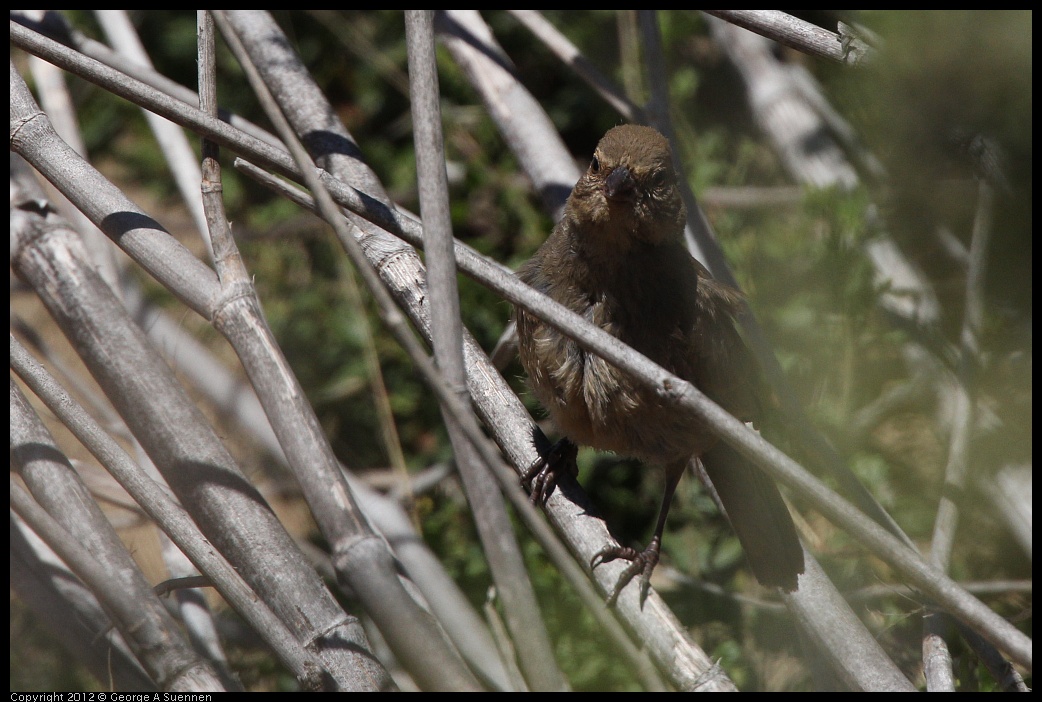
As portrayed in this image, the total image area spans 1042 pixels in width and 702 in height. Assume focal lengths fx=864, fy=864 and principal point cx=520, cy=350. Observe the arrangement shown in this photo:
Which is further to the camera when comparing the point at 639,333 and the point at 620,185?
the point at 639,333

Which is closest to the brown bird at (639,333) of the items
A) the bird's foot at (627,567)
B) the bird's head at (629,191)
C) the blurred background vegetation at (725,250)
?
the bird's head at (629,191)

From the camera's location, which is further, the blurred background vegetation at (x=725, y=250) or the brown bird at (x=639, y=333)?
the brown bird at (x=639, y=333)

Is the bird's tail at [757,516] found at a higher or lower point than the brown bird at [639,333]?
lower

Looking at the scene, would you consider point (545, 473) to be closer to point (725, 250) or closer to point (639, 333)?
point (639, 333)

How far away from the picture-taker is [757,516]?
2.74 meters

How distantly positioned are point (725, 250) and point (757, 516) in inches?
52.9

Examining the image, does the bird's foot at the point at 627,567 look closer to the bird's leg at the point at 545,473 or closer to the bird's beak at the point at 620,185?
the bird's leg at the point at 545,473

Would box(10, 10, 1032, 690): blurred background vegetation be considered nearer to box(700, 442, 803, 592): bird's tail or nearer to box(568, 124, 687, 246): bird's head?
box(700, 442, 803, 592): bird's tail

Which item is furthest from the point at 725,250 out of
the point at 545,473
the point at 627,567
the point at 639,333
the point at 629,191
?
the point at 627,567

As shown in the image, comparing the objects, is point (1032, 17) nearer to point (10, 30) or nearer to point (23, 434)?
point (10, 30)

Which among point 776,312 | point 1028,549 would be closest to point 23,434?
point 776,312

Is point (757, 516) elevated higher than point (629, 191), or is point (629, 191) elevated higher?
point (629, 191)

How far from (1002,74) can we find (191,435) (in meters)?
1.80

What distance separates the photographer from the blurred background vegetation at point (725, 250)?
1.35 metres
